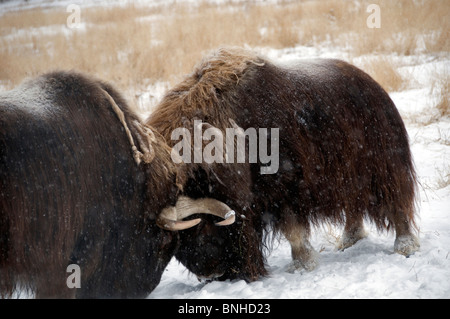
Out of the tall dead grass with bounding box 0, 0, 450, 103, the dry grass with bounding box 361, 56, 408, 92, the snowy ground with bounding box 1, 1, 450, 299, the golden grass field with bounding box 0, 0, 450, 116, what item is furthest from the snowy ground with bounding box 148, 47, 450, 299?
the tall dead grass with bounding box 0, 0, 450, 103

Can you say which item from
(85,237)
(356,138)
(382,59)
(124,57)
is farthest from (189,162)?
(124,57)

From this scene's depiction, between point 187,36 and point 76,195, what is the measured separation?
8.10 m

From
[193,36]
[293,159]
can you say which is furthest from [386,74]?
[293,159]

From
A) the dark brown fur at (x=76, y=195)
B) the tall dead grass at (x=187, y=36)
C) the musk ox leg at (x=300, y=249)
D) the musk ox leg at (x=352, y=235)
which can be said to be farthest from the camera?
the tall dead grass at (x=187, y=36)

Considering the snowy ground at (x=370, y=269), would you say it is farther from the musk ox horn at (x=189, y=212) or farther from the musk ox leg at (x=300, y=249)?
the musk ox horn at (x=189, y=212)

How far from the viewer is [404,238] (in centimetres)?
340

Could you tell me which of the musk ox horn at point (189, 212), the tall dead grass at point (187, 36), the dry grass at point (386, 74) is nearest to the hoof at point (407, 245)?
the musk ox horn at point (189, 212)

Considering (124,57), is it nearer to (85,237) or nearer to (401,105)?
(401,105)

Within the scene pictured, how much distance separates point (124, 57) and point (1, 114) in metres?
7.58

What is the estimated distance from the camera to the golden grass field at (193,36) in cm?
845

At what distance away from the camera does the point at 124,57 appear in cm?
960

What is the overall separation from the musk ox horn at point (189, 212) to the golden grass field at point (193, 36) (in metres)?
5.09

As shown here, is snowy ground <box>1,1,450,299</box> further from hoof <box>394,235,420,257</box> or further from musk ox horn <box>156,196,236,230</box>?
musk ox horn <box>156,196,236,230</box>

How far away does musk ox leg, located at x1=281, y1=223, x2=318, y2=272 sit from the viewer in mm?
3279
